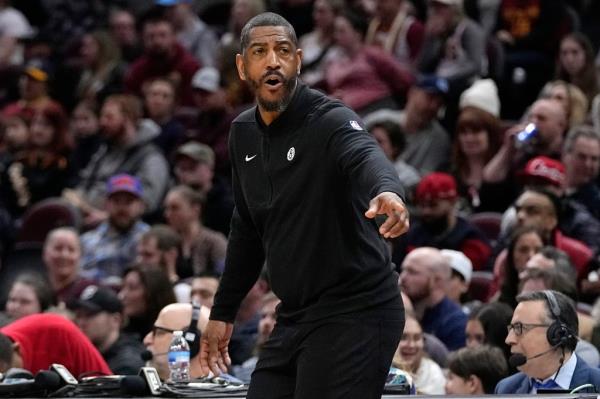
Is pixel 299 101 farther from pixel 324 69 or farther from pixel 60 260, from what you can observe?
pixel 324 69

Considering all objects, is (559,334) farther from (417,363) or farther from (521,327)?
(417,363)

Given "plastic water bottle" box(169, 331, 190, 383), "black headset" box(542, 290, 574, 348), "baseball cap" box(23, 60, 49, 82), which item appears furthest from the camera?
"baseball cap" box(23, 60, 49, 82)

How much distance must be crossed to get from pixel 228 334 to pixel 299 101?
0.86 m

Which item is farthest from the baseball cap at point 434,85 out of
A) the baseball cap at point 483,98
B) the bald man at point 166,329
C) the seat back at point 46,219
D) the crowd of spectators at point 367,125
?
the bald man at point 166,329

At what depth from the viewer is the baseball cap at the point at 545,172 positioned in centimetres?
941

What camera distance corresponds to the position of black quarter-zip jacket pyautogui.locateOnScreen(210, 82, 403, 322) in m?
4.34

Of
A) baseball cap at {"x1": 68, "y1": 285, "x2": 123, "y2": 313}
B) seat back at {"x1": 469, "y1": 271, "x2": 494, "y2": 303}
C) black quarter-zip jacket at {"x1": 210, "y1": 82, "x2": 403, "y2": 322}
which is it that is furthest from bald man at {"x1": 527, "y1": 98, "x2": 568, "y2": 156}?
black quarter-zip jacket at {"x1": 210, "y1": 82, "x2": 403, "y2": 322}

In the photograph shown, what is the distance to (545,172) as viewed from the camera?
944 cm

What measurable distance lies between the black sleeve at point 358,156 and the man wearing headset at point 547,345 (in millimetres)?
1763

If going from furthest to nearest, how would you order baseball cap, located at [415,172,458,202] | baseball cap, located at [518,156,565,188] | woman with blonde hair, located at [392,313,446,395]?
baseball cap, located at [415,172,458,202]
baseball cap, located at [518,156,565,188]
woman with blonde hair, located at [392,313,446,395]

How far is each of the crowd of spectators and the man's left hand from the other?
10.5 ft

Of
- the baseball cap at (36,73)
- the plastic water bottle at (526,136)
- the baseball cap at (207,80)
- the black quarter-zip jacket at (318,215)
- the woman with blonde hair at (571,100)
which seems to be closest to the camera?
the black quarter-zip jacket at (318,215)

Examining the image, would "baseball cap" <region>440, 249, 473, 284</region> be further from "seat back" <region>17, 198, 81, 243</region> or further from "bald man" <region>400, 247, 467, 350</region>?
"seat back" <region>17, 198, 81, 243</region>

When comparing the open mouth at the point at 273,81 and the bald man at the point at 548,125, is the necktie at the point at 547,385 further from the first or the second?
the bald man at the point at 548,125
